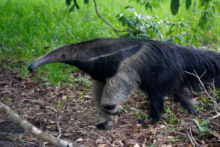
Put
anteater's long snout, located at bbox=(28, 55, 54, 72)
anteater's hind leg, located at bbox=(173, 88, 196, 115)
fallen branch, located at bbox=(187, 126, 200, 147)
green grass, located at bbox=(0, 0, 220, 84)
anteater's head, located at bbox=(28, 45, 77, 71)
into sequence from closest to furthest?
fallen branch, located at bbox=(187, 126, 200, 147)
anteater's long snout, located at bbox=(28, 55, 54, 72)
anteater's head, located at bbox=(28, 45, 77, 71)
anteater's hind leg, located at bbox=(173, 88, 196, 115)
green grass, located at bbox=(0, 0, 220, 84)

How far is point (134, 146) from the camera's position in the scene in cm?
303

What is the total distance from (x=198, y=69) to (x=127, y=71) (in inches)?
42.5

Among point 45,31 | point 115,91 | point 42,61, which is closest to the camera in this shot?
point 42,61

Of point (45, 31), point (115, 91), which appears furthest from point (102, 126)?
point (45, 31)

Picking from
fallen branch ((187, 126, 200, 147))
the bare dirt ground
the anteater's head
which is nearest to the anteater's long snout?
the anteater's head

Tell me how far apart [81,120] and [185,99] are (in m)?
1.70

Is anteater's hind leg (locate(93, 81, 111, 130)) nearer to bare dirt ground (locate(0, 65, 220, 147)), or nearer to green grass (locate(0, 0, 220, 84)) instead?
bare dirt ground (locate(0, 65, 220, 147))

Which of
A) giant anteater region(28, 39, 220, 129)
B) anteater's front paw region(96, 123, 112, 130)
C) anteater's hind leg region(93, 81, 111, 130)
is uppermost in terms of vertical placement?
giant anteater region(28, 39, 220, 129)

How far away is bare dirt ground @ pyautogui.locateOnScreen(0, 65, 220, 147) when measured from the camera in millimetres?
2998

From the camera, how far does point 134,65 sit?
3762 millimetres

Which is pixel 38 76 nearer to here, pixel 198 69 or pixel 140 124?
pixel 140 124

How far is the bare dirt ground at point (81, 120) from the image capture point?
9.84 ft

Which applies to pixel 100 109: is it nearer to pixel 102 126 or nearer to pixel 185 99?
pixel 102 126

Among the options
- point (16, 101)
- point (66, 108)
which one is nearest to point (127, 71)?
point (66, 108)
